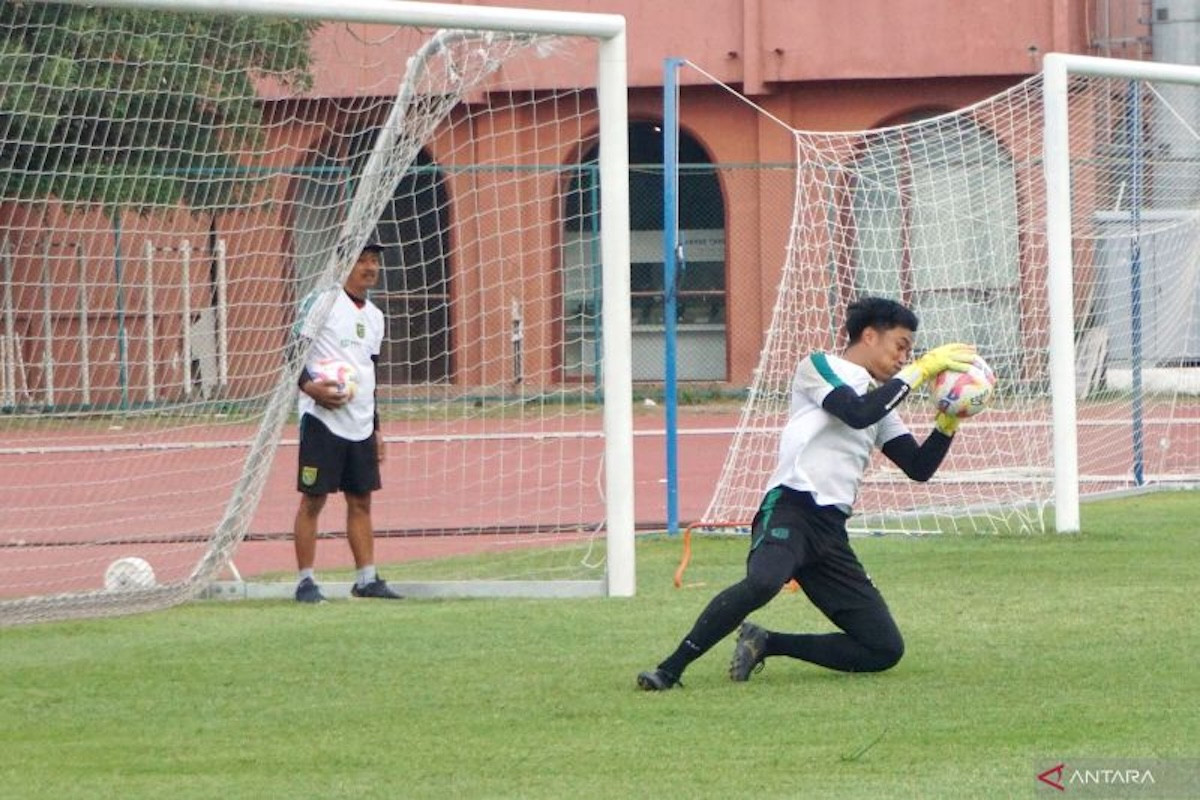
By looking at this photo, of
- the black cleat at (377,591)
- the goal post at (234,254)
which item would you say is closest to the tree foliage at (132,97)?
the goal post at (234,254)

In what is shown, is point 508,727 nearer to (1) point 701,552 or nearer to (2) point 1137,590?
(2) point 1137,590

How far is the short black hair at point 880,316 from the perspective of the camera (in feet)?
28.5

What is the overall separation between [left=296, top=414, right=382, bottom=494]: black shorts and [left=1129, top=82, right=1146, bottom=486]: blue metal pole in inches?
318

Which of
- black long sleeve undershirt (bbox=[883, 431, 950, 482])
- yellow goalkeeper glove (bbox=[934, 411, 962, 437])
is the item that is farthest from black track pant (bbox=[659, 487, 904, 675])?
yellow goalkeeper glove (bbox=[934, 411, 962, 437])

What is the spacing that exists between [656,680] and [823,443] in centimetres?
115

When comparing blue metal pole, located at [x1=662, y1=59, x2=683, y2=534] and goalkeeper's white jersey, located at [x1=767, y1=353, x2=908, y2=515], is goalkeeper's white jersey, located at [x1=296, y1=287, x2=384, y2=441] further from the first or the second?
goalkeeper's white jersey, located at [x1=767, y1=353, x2=908, y2=515]

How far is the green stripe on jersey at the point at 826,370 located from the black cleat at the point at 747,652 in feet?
3.33

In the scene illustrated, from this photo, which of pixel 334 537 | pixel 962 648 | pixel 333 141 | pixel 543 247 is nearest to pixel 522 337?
pixel 543 247

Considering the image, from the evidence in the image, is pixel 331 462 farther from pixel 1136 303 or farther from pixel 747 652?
pixel 1136 303

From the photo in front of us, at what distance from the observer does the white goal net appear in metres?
15.4

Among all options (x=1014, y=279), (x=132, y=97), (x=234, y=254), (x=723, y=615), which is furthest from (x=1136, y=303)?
(x=723, y=615)

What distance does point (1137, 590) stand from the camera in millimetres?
11195

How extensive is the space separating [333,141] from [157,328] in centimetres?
152

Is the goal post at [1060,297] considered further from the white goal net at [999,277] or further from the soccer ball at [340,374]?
the soccer ball at [340,374]
